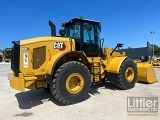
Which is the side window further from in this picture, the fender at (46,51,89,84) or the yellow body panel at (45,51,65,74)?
the yellow body panel at (45,51,65,74)

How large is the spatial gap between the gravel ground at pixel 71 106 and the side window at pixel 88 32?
77.6 inches

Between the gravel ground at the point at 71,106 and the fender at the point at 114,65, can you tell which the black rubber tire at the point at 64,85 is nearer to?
the gravel ground at the point at 71,106

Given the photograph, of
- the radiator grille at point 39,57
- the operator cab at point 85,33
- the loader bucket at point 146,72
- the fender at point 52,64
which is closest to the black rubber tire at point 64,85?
the fender at point 52,64

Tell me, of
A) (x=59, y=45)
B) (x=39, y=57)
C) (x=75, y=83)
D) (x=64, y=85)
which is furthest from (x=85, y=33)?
(x=64, y=85)

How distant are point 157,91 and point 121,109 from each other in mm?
2907

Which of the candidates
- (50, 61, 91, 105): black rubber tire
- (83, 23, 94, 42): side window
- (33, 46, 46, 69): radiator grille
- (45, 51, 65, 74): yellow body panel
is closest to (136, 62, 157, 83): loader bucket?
(83, 23, 94, 42): side window

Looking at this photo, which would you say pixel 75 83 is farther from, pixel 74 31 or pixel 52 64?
pixel 74 31

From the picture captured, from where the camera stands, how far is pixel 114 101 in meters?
6.37

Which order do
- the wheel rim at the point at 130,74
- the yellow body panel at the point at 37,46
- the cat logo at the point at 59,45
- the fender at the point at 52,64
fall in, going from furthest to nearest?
the wheel rim at the point at 130,74 → the cat logo at the point at 59,45 → the yellow body panel at the point at 37,46 → the fender at the point at 52,64

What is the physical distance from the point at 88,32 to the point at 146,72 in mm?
3637

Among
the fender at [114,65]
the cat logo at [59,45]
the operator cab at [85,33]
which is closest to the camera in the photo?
the cat logo at [59,45]

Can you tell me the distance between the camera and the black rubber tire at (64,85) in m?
5.94

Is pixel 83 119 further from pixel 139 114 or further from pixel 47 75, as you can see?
pixel 47 75

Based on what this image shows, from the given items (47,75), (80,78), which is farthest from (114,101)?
(47,75)
